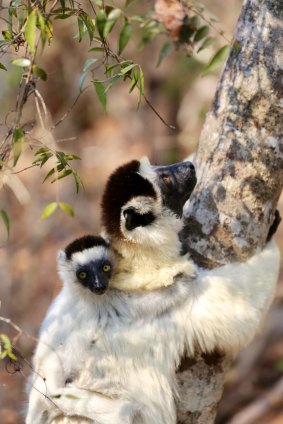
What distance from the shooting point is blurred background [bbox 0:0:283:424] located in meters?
7.21

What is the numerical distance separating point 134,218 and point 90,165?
7.75 meters

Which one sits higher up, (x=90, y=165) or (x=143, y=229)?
(x=143, y=229)

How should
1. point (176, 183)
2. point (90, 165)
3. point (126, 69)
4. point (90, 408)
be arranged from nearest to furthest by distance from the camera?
point (126, 69)
point (90, 408)
point (176, 183)
point (90, 165)

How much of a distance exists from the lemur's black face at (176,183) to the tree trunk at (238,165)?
53 mm

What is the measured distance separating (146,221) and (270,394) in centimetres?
389

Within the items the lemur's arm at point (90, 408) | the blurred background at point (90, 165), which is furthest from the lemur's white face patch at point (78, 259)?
the blurred background at point (90, 165)

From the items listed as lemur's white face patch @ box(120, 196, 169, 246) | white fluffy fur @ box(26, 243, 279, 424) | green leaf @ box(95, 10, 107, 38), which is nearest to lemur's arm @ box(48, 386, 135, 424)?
white fluffy fur @ box(26, 243, 279, 424)

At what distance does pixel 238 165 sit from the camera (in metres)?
3.31

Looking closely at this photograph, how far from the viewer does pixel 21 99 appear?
2.53 m

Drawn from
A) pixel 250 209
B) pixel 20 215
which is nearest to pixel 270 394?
pixel 250 209

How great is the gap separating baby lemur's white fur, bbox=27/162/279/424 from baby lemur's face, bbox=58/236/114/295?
0.05ft

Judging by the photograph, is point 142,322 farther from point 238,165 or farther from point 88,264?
point 238,165

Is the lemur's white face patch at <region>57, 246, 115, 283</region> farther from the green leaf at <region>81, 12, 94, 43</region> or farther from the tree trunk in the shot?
the green leaf at <region>81, 12, 94, 43</region>

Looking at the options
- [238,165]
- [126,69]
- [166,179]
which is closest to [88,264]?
[166,179]
